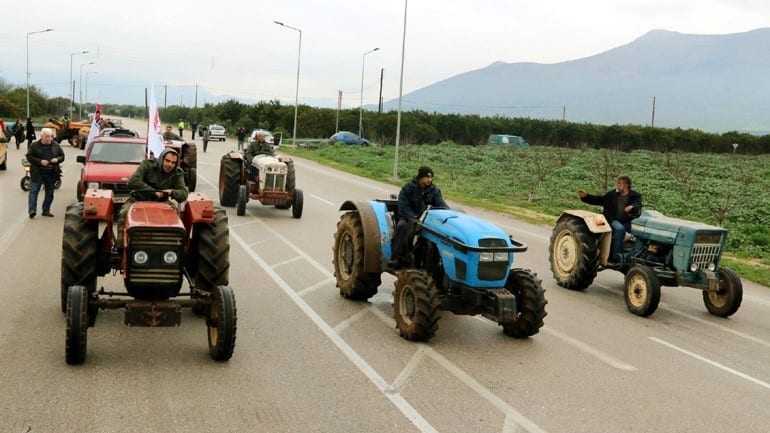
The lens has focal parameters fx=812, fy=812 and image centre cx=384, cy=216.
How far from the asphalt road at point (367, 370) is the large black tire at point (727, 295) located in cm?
20

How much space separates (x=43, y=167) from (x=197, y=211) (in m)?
9.39

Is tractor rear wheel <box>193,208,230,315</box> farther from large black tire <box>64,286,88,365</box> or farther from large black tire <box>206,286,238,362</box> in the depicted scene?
large black tire <box>64,286,88,365</box>

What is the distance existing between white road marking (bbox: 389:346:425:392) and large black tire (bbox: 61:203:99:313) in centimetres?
329

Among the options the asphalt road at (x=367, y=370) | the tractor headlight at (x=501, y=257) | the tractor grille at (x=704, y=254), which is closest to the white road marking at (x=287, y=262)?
the asphalt road at (x=367, y=370)

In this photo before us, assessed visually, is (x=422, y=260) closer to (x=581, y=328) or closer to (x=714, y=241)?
(x=581, y=328)

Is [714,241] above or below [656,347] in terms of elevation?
above

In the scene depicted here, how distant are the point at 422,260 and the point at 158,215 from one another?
3.13 metres

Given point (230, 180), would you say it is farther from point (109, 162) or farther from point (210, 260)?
point (210, 260)

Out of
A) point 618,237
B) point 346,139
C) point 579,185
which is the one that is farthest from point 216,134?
point 618,237

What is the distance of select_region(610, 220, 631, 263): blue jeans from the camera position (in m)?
11.8

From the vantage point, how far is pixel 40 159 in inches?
652

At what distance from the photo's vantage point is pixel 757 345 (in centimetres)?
968

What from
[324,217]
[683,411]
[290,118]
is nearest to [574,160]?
[324,217]

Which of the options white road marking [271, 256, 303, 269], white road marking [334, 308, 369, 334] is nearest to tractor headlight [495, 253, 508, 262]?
white road marking [334, 308, 369, 334]
